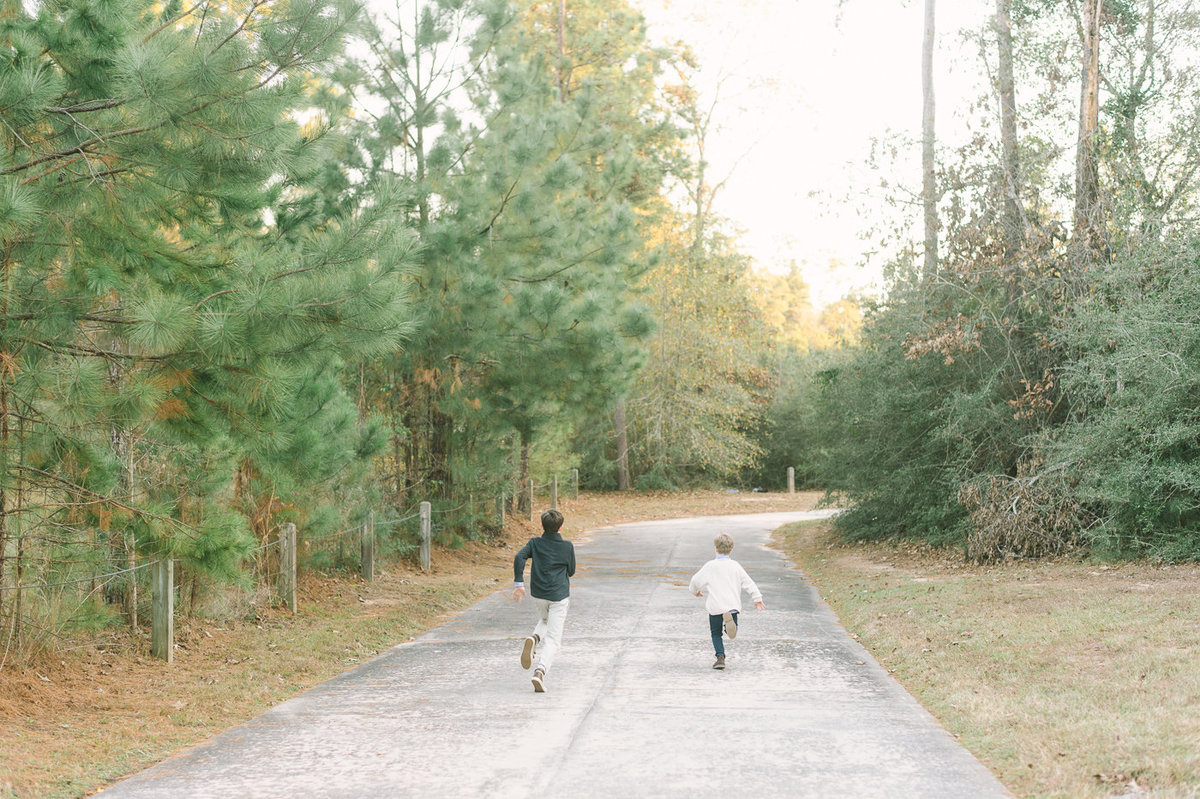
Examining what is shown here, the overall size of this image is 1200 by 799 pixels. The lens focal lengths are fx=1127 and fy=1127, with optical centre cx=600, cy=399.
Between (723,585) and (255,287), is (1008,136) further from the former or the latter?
(255,287)

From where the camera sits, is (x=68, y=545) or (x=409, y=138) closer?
(x=68, y=545)

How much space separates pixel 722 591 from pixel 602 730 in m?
2.83

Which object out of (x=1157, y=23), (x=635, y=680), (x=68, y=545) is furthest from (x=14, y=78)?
(x=1157, y=23)

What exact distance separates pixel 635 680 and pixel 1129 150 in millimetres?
12601

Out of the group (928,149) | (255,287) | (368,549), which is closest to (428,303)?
(368,549)

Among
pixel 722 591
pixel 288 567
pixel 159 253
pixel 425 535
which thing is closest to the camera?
pixel 159 253

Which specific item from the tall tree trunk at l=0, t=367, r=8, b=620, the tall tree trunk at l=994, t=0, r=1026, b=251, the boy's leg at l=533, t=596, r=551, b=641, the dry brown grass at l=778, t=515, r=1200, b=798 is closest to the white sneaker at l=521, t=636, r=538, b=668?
the boy's leg at l=533, t=596, r=551, b=641

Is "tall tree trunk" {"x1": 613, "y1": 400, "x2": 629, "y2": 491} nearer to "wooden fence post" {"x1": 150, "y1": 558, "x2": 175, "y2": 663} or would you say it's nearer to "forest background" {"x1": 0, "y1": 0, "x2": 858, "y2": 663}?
"forest background" {"x1": 0, "y1": 0, "x2": 858, "y2": 663}

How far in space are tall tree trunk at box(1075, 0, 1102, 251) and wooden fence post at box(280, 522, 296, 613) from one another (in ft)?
40.5

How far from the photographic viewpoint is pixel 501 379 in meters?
17.2

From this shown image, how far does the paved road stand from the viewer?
608 centimetres

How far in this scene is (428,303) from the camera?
620 inches

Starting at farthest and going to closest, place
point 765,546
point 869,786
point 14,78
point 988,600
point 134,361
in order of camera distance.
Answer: point 765,546, point 988,600, point 134,361, point 14,78, point 869,786

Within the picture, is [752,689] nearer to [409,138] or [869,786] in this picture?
[869,786]
